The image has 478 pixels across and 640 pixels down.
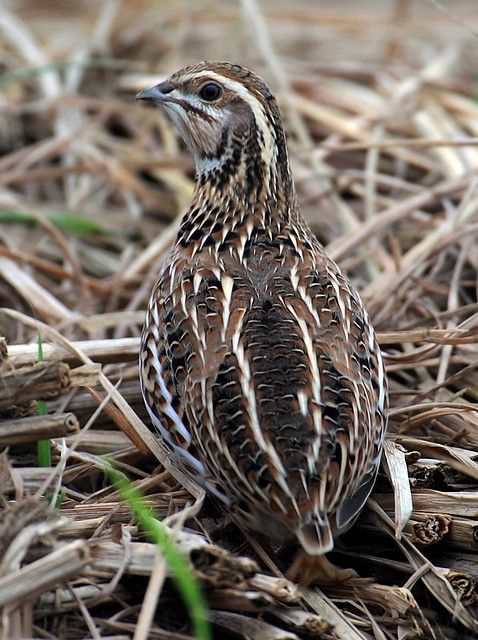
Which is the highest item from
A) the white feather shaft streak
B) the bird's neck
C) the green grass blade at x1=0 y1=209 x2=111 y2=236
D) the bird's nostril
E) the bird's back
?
the bird's nostril

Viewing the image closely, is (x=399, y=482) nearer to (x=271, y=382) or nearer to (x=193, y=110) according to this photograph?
(x=271, y=382)

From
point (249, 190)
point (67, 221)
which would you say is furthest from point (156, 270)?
point (249, 190)

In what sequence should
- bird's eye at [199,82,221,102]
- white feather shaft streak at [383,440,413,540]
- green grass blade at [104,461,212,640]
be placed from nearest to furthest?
1. green grass blade at [104,461,212,640]
2. white feather shaft streak at [383,440,413,540]
3. bird's eye at [199,82,221,102]

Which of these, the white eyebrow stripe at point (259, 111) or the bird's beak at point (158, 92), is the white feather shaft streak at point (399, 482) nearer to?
the white eyebrow stripe at point (259, 111)

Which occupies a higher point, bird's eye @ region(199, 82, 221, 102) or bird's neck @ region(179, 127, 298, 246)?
bird's eye @ region(199, 82, 221, 102)

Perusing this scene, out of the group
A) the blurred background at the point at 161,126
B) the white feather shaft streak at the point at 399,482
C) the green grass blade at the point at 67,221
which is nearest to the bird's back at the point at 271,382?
the white feather shaft streak at the point at 399,482

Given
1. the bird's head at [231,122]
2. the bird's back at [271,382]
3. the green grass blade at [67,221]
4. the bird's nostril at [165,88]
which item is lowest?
the bird's back at [271,382]

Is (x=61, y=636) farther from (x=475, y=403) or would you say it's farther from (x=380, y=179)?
(x=380, y=179)

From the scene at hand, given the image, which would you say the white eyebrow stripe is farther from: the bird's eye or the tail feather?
the tail feather

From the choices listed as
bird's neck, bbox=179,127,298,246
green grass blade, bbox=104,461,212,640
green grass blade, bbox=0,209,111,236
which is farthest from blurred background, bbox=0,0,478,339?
green grass blade, bbox=104,461,212,640
